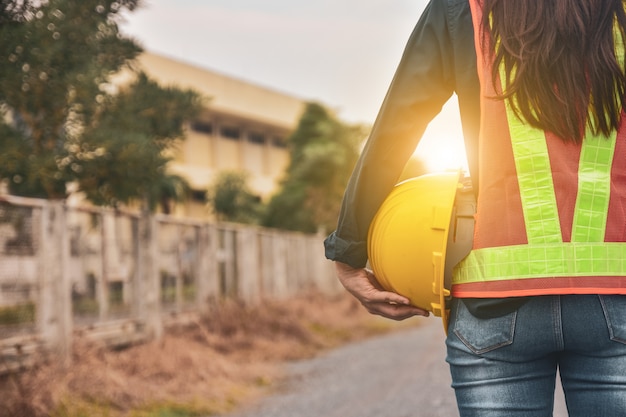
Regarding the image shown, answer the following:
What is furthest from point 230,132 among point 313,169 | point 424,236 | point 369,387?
point 424,236

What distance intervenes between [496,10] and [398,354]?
11535 mm

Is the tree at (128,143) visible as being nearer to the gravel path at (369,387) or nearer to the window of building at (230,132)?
the gravel path at (369,387)

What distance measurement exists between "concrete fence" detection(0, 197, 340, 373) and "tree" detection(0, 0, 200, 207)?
42 cm

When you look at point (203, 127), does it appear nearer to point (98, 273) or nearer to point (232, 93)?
point (232, 93)

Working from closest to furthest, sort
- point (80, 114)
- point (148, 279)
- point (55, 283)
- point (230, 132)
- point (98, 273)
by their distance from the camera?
point (55, 283) → point (80, 114) → point (98, 273) → point (148, 279) → point (230, 132)

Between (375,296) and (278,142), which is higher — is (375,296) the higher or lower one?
the lower one

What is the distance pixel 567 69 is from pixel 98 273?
8403 millimetres

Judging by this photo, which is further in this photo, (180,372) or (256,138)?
(256,138)

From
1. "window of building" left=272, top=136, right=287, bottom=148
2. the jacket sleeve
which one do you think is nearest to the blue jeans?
the jacket sleeve

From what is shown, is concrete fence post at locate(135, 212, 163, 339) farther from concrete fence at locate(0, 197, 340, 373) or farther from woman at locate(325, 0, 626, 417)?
woman at locate(325, 0, 626, 417)

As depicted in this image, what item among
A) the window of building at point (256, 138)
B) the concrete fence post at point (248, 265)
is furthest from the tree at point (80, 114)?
the window of building at point (256, 138)

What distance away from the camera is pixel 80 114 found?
356 inches

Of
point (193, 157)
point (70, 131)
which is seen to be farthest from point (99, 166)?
point (193, 157)

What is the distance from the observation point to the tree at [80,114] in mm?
8055
